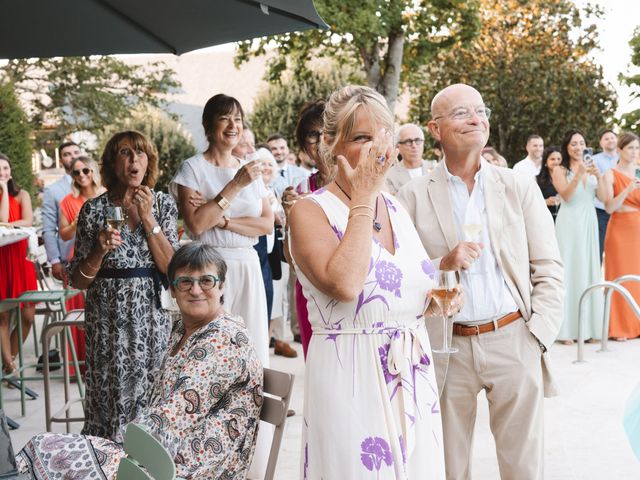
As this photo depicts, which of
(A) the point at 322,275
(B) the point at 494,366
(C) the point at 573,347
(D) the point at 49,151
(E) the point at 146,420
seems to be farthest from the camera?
(D) the point at 49,151

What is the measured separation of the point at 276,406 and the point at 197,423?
Result: 1.10 feet

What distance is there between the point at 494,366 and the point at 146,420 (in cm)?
150

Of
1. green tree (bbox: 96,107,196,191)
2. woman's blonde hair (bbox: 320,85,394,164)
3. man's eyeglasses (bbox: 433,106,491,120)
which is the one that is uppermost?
green tree (bbox: 96,107,196,191)

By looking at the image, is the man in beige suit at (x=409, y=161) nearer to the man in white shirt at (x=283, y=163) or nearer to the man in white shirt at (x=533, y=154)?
the man in white shirt at (x=283, y=163)

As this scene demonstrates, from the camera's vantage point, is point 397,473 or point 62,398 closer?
point 397,473

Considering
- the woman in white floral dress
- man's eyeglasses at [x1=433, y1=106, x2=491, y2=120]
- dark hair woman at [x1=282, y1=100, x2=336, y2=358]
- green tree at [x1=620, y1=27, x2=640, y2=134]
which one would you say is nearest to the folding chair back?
the woman in white floral dress

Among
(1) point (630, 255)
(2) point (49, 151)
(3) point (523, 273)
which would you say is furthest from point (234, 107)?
(2) point (49, 151)

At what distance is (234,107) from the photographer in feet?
17.4

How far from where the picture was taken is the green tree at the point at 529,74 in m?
26.0

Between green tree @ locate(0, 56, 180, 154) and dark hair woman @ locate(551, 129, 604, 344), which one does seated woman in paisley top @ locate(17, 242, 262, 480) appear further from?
green tree @ locate(0, 56, 180, 154)

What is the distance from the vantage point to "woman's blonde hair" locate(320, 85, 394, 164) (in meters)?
2.90

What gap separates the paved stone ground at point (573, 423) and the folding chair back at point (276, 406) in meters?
2.01

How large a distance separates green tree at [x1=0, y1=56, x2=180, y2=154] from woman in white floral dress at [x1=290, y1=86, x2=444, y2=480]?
24.1 metres

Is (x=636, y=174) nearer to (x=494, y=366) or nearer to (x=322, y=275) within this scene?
(x=494, y=366)
